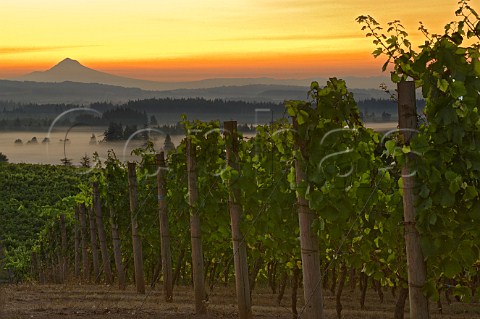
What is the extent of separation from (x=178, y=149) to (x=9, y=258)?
19.3 meters

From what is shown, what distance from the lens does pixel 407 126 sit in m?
7.39

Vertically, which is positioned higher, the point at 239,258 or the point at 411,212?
the point at 411,212

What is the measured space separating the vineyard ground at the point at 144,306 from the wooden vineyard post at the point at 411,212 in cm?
600

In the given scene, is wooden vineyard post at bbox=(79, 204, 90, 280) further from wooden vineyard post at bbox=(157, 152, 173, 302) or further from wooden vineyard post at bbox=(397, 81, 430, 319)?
wooden vineyard post at bbox=(397, 81, 430, 319)

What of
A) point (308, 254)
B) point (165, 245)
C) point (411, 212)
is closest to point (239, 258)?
point (308, 254)

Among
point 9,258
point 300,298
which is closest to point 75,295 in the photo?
point 300,298

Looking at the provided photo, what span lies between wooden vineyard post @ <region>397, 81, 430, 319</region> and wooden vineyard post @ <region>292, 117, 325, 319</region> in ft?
5.79

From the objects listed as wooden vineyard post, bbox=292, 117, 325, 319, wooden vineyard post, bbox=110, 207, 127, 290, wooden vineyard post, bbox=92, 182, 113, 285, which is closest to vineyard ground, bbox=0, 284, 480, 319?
wooden vineyard post, bbox=110, 207, 127, 290

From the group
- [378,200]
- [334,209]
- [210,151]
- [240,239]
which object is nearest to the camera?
[334,209]

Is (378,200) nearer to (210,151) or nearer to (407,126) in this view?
(407,126)

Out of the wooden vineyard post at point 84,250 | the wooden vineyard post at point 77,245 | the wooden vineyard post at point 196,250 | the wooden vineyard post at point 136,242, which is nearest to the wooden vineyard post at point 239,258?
the wooden vineyard post at point 196,250

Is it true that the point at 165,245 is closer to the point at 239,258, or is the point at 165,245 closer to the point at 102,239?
the point at 239,258

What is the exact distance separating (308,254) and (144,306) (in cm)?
589

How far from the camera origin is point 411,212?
7.40 m
